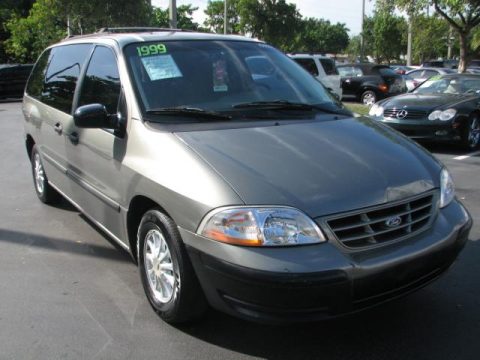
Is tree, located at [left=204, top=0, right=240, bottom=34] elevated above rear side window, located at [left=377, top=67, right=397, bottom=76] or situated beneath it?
elevated above

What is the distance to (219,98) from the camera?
12.3 ft

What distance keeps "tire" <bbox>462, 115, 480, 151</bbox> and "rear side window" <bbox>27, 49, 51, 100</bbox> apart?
6859 millimetres

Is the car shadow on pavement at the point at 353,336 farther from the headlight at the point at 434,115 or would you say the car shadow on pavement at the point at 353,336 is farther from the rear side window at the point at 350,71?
the rear side window at the point at 350,71

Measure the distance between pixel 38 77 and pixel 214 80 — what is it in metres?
2.88

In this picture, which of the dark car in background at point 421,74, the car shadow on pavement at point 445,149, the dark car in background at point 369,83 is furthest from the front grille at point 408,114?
the dark car in background at point 421,74

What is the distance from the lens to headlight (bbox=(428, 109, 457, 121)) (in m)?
9.08

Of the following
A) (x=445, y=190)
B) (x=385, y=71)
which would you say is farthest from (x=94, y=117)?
(x=385, y=71)

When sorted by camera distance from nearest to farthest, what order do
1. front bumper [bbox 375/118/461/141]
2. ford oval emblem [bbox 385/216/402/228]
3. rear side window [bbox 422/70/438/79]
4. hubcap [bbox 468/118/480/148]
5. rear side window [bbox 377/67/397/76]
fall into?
ford oval emblem [bbox 385/216/402/228]
front bumper [bbox 375/118/461/141]
hubcap [bbox 468/118/480/148]
rear side window [bbox 377/67/397/76]
rear side window [bbox 422/70/438/79]

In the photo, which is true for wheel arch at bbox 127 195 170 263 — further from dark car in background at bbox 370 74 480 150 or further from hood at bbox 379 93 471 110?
hood at bbox 379 93 471 110

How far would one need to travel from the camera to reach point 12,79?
72.0 ft

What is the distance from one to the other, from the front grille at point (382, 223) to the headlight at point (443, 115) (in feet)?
21.3

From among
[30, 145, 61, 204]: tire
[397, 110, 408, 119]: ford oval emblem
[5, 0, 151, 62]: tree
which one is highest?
[5, 0, 151, 62]: tree

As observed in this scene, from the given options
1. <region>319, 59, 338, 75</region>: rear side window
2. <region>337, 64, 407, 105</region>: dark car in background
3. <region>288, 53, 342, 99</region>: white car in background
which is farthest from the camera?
<region>337, 64, 407, 105</region>: dark car in background

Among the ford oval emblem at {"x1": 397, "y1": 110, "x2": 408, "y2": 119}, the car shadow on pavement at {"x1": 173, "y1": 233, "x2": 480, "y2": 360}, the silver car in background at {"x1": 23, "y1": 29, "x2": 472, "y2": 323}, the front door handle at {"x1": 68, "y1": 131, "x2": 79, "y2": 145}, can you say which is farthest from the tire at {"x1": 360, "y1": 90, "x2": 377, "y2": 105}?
the car shadow on pavement at {"x1": 173, "y1": 233, "x2": 480, "y2": 360}
